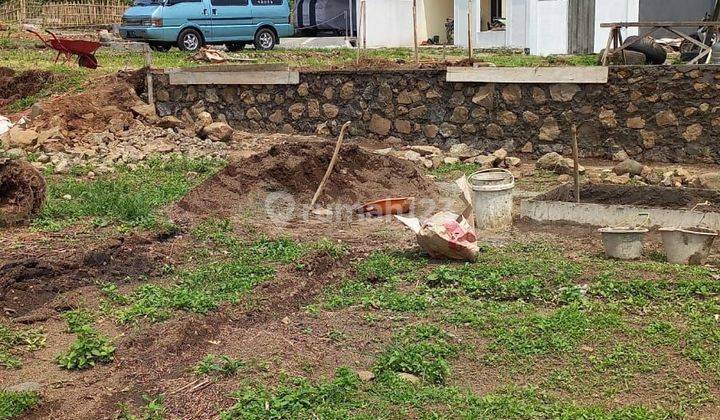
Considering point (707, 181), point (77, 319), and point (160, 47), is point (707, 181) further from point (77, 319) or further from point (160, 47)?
point (160, 47)

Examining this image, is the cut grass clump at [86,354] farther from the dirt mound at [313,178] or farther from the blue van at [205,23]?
the blue van at [205,23]

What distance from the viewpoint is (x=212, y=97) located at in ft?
53.5

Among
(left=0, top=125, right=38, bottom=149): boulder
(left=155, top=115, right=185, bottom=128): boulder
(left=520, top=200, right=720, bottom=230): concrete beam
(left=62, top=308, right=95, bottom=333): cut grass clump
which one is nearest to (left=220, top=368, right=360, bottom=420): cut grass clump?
(left=62, top=308, right=95, bottom=333): cut grass clump

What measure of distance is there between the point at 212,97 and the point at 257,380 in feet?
37.9

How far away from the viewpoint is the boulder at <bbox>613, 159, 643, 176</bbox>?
11883 mm

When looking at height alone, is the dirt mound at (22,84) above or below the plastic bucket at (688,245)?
above

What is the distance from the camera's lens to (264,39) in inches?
1043

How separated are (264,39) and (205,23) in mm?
1961

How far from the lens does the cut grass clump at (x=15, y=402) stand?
498cm

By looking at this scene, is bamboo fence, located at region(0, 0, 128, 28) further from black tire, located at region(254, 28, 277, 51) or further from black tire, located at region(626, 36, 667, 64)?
black tire, located at region(626, 36, 667, 64)

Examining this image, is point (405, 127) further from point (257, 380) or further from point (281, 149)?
point (257, 380)

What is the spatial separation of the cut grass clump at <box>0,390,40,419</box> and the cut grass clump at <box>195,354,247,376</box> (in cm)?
88

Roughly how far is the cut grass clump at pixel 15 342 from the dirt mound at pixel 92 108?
8.99 metres

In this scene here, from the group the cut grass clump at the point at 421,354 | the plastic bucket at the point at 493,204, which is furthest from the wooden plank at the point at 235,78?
the cut grass clump at the point at 421,354
